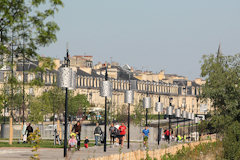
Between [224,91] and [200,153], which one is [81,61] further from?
[200,153]

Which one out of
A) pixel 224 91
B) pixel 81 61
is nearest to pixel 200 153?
pixel 224 91

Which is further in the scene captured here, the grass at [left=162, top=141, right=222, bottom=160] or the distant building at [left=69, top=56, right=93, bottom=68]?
the distant building at [left=69, top=56, right=93, bottom=68]

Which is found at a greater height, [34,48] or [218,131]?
[34,48]

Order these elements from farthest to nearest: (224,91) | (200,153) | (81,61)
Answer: (81,61) → (224,91) → (200,153)

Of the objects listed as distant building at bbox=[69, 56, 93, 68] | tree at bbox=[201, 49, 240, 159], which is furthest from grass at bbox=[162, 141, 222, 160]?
distant building at bbox=[69, 56, 93, 68]

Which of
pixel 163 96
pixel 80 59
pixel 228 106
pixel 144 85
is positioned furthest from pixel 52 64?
pixel 163 96

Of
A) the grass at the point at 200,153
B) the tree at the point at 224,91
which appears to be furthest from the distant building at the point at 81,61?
the grass at the point at 200,153

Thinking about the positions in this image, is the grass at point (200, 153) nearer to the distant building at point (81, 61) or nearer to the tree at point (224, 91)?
the tree at point (224, 91)

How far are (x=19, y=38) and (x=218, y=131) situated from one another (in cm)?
4528

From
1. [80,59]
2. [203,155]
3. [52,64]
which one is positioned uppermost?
[80,59]

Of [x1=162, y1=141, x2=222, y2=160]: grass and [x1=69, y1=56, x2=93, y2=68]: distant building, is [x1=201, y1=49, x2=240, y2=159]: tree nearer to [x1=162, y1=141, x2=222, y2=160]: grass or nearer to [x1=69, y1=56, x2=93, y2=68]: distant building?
[x1=162, y1=141, x2=222, y2=160]: grass

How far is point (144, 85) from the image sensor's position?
179750mm

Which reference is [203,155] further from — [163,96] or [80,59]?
[163,96]

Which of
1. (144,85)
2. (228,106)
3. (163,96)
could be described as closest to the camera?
(228,106)
